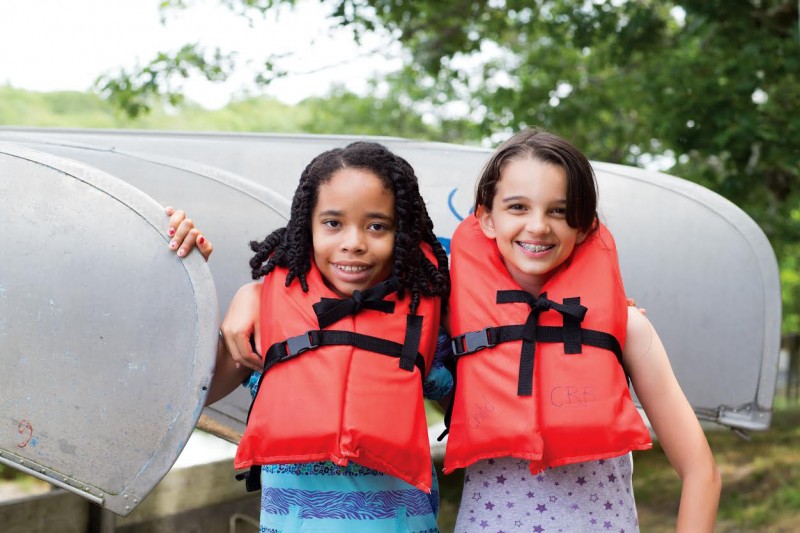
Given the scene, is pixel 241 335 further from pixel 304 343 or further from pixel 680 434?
pixel 680 434

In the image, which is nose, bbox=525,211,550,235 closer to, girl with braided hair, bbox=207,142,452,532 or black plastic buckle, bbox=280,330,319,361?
girl with braided hair, bbox=207,142,452,532

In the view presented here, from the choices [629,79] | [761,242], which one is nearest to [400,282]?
[761,242]

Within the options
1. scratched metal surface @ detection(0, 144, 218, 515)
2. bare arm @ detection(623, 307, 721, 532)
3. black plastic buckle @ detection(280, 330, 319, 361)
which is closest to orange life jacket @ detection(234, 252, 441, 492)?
black plastic buckle @ detection(280, 330, 319, 361)

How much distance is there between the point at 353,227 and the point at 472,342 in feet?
1.41

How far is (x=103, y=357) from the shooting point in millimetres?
2615

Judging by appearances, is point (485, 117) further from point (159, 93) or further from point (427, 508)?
point (427, 508)

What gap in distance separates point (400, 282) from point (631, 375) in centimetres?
63

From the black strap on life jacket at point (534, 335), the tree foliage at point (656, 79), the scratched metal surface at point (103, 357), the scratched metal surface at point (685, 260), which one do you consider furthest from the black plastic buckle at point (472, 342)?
the tree foliage at point (656, 79)

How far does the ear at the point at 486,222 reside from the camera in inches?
96.7

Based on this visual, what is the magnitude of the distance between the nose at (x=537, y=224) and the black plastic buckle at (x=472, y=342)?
286 mm

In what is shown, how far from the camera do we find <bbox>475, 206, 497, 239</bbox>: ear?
96.7 inches

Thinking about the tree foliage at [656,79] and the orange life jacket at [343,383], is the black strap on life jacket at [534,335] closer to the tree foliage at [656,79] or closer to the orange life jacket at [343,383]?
the orange life jacket at [343,383]

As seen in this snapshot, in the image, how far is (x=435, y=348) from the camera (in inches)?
94.7

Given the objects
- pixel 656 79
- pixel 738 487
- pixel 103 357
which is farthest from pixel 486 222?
pixel 738 487
